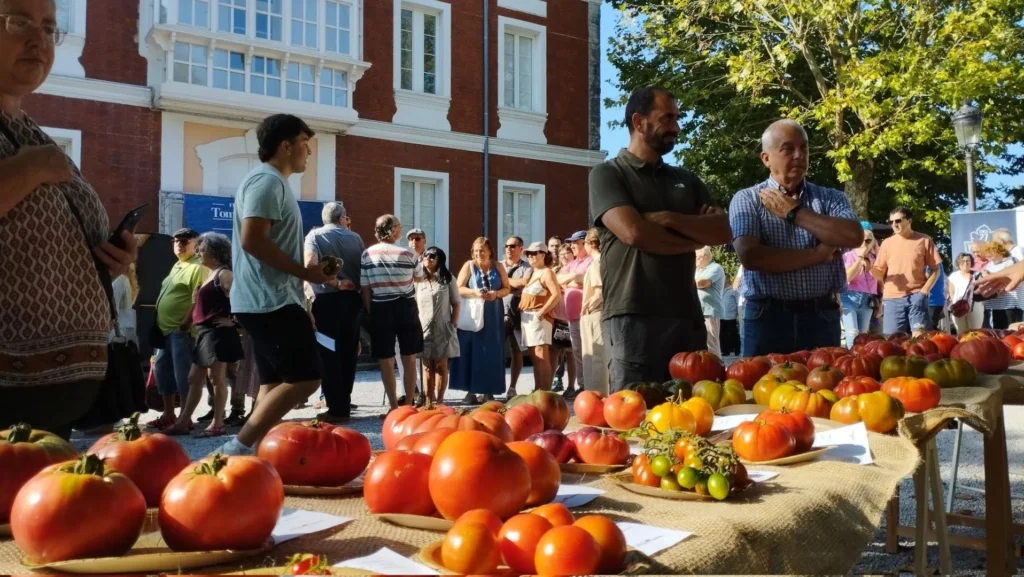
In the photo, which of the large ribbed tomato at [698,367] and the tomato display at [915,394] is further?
the large ribbed tomato at [698,367]

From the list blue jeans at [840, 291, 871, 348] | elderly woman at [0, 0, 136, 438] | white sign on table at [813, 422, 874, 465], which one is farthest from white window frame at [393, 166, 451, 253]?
white sign on table at [813, 422, 874, 465]

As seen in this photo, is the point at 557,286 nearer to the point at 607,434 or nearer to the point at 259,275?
the point at 259,275

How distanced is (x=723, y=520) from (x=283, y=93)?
54.9ft

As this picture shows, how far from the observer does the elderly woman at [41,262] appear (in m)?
2.14

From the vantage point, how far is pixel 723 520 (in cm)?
147

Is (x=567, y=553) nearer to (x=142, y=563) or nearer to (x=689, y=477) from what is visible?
(x=142, y=563)

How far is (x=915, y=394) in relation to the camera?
9.40ft

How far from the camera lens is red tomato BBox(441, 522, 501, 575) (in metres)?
1.16

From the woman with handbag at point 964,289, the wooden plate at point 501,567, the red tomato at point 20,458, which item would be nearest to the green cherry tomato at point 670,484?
the wooden plate at point 501,567

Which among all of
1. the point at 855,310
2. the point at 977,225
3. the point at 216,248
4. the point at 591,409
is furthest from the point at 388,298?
the point at 977,225

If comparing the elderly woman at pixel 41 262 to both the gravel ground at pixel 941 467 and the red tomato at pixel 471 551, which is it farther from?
the gravel ground at pixel 941 467

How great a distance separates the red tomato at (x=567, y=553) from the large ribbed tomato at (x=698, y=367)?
2.07 m

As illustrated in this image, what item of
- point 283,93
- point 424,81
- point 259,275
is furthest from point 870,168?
point 259,275

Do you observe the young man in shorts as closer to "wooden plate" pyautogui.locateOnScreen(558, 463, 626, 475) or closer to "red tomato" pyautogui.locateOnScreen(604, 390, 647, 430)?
"red tomato" pyautogui.locateOnScreen(604, 390, 647, 430)
